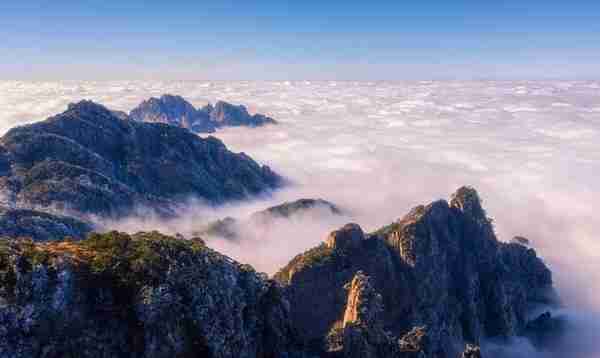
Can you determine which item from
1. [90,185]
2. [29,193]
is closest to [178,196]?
[90,185]

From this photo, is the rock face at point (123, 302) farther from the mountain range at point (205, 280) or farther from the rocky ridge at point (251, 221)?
the rocky ridge at point (251, 221)

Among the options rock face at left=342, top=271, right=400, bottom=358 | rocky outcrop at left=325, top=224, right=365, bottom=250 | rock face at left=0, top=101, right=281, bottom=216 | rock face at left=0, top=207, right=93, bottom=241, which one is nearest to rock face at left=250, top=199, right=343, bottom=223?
Answer: rock face at left=0, top=101, right=281, bottom=216


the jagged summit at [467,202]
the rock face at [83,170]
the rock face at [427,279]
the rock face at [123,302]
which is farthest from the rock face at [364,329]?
the rock face at [83,170]

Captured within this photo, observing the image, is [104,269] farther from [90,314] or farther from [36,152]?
[36,152]

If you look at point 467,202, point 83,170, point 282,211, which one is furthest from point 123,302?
point 282,211

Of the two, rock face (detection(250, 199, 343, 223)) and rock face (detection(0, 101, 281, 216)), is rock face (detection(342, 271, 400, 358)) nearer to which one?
rock face (detection(0, 101, 281, 216))

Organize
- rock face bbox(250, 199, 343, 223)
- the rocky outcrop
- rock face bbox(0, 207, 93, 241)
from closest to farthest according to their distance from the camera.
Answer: the rocky outcrop → rock face bbox(0, 207, 93, 241) → rock face bbox(250, 199, 343, 223)
